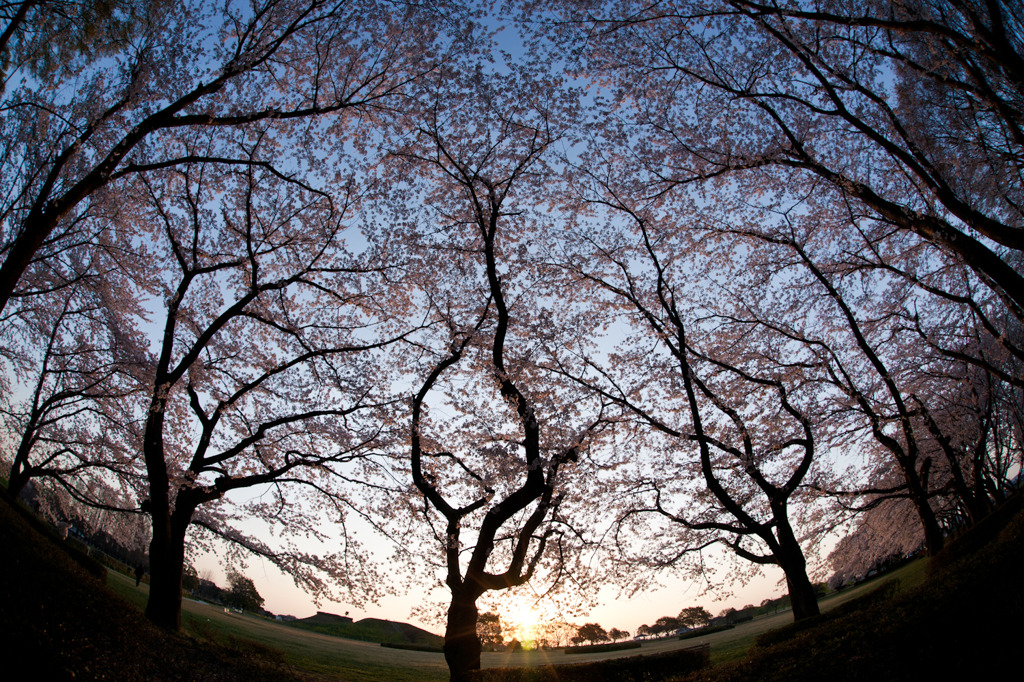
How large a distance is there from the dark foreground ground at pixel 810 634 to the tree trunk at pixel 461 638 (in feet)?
15.6

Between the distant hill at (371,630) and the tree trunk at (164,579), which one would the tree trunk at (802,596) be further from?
the distant hill at (371,630)

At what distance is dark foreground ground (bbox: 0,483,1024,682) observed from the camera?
16.3ft

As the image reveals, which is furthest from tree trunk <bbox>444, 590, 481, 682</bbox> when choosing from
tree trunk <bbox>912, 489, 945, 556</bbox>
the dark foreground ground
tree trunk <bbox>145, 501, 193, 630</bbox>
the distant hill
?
the distant hill

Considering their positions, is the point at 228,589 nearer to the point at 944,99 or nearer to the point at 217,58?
the point at 217,58

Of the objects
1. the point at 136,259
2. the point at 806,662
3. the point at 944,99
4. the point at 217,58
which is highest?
the point at 217,58

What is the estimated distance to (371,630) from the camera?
4503cm

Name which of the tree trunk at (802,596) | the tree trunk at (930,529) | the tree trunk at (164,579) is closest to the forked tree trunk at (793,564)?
the tree trunk at (802,596)

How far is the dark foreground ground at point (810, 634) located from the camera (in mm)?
4953

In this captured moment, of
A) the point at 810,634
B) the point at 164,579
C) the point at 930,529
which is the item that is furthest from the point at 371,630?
the point at 810,634

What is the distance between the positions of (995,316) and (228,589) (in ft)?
180

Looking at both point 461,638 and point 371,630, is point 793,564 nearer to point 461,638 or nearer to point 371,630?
point 461,638

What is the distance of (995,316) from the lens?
1503 centimetres

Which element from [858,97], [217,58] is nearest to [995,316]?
[858,97]

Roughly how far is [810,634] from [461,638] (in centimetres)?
695
